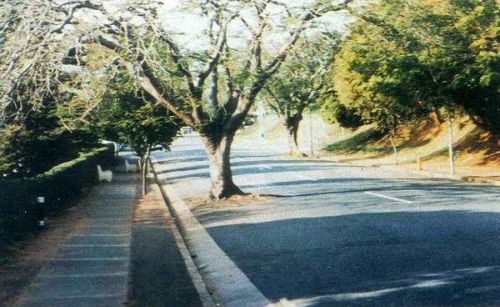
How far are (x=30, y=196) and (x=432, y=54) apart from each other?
55.8 ft

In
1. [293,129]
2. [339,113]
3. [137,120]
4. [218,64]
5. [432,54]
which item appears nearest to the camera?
[218,64]

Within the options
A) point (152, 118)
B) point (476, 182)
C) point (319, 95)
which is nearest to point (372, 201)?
point (476, 182)

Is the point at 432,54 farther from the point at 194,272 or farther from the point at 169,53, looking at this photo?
the point at 194,272

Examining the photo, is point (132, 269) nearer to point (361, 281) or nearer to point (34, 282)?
point (34, 282)

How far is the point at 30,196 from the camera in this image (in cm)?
1423

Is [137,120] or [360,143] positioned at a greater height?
[137,120]

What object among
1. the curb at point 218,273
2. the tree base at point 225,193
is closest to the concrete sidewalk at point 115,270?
the curb at point 218,273

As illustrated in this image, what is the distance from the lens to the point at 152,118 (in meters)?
24.0

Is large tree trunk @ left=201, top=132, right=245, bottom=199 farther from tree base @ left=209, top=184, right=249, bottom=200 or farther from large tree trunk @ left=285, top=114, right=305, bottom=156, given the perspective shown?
large tree trunk @ left=285, top=114, right=305, bottom=156

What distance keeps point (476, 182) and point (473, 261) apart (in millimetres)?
15936

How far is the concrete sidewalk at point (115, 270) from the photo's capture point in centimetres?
793

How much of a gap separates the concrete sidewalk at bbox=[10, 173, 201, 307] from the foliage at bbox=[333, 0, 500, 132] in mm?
8679

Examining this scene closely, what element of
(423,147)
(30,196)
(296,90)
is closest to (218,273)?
(30,196)

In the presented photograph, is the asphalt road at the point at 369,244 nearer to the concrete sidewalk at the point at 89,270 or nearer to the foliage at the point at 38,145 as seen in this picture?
the concrete sidewalk at the point at 89,270
